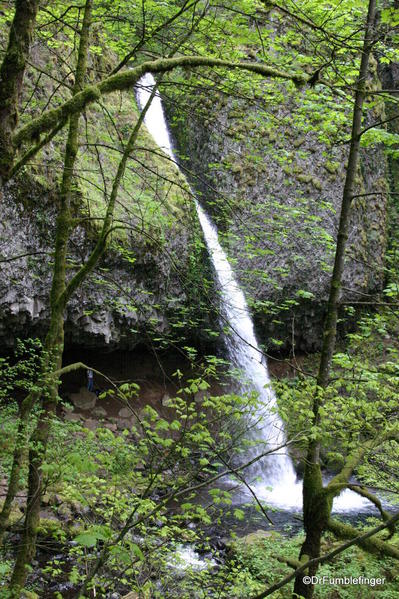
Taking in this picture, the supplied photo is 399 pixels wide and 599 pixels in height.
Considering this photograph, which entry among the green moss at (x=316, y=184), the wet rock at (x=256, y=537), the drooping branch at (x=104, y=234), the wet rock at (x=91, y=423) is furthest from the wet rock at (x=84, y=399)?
the green moss at (x=316, y=184)

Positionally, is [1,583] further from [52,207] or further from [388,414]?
[52,207]

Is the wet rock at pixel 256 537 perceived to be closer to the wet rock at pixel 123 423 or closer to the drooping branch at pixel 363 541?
the drooping branch at pixel 363 541

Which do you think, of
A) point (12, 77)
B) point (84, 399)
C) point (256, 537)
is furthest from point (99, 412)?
point (12, 77)

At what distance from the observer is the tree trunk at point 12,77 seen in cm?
188

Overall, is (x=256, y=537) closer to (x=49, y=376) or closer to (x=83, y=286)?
(x=49, y=376)

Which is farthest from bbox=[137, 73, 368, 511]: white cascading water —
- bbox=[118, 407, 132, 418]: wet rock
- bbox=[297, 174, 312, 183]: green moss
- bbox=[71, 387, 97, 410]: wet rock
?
bbox=[71, 387, 97, 410]: wet rock

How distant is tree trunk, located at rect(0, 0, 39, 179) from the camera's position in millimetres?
1882

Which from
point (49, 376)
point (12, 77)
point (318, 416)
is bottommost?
point (318, 416)

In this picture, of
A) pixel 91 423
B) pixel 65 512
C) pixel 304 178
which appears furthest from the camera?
pixel 304 178

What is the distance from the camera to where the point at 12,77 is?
74.7 inches

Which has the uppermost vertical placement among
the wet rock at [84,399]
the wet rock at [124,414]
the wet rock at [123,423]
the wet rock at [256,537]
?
the wet rock at [84,399]

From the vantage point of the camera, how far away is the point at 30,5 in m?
1.93

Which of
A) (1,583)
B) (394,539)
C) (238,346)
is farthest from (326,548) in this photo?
(238,346)

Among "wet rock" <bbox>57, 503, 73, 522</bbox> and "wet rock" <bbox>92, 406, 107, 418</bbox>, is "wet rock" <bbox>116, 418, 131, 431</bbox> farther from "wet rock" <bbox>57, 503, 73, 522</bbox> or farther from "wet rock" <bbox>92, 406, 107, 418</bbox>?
"wet rock" <bbox>57, 503, 73, 522</bbox>
